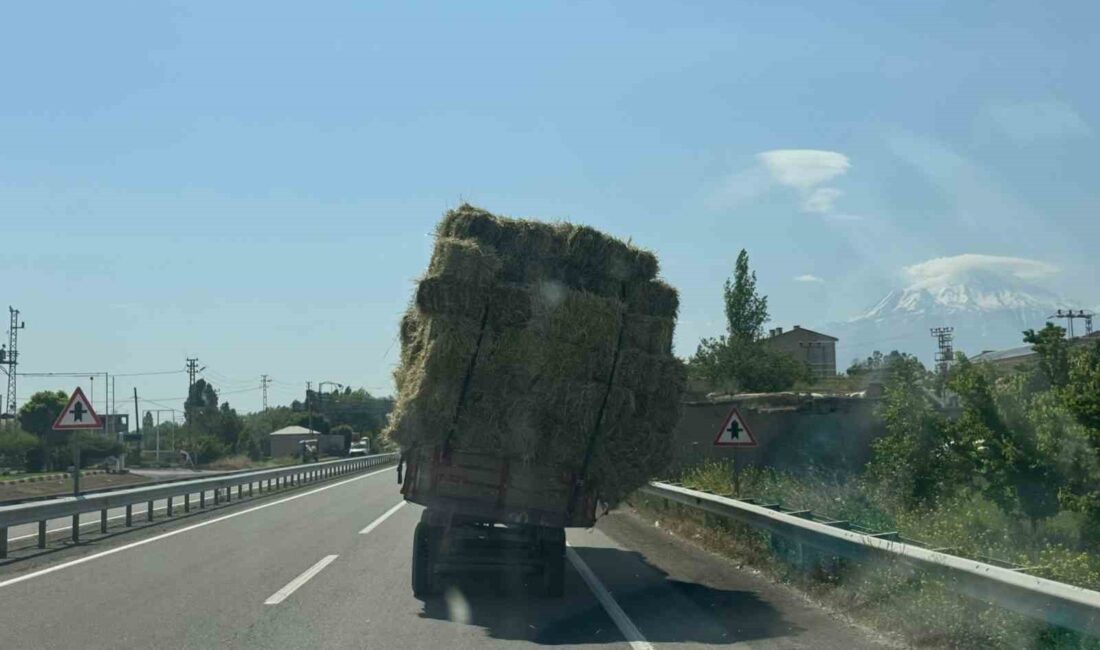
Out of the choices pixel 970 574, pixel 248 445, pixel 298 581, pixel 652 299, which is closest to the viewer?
pixel 970 574

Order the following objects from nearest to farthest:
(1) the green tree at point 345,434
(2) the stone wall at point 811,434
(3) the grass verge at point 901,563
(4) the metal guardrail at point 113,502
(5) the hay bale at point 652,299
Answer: (3) the grass verge at point 901,563
(5) the hay bale at point 652,299
(4) the metal guardrail at point 113,502
(2) the stone wall at point 811,434
(1) the green tree at point 345,434

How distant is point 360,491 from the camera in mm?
32062

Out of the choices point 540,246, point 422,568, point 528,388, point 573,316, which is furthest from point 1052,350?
point 422,568

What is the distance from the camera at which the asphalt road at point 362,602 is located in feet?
28.5

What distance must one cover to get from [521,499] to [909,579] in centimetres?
378

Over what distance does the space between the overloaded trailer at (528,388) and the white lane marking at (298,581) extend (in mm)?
1374

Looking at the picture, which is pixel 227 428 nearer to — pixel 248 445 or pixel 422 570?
pixel 248 445

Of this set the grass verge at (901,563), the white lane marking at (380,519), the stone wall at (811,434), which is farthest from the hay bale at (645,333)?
the stone wall at (811,434)

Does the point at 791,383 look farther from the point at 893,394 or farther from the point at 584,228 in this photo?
the point at 584,228

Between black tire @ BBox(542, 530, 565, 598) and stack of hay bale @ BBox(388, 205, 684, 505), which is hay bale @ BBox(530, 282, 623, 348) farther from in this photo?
black tire @ BBox(542, 530, 565, 598)

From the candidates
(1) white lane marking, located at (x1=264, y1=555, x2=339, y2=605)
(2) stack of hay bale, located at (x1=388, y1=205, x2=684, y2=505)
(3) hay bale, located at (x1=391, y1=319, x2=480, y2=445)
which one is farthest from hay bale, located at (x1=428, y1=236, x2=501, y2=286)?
(1) white lane marking, located at (x1=264, y1=555, x2=339, y2=605)

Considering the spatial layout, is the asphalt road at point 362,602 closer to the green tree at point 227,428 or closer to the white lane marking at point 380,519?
the white lane marking at point 380,519

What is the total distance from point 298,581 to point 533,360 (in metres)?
3.77

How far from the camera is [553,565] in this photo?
11.0 meters
